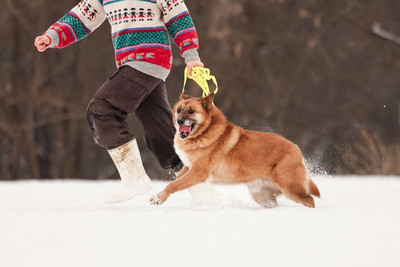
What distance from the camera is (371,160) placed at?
25.2 feet

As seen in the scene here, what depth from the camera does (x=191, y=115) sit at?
11.9 feet

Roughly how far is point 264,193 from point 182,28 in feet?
4.84

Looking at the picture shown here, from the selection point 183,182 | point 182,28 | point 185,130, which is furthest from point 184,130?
point 182,28

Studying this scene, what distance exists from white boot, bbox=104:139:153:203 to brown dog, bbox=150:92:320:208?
339 millimetres

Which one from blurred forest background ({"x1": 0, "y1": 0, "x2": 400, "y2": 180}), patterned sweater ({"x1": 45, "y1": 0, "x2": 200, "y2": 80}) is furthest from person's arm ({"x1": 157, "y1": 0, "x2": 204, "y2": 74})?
blurred forest background ({"x1": 0, "y1": 0, "x2": 400, "y2": 180})

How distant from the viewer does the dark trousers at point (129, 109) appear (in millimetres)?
3625

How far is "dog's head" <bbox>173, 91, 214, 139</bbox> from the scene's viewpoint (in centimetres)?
361

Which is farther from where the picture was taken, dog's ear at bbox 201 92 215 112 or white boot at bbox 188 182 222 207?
white boot at bbox 188 182 222 207

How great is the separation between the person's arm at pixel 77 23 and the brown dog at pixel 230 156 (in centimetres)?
108

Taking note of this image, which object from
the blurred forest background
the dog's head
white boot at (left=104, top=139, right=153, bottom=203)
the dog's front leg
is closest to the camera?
the dog's front leg

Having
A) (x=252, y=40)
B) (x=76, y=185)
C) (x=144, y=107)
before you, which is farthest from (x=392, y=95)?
(x=144, y=107)

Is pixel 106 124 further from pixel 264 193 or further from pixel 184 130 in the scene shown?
pixel 264 193

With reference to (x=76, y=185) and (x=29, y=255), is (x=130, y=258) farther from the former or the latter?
(x=76, y=185)

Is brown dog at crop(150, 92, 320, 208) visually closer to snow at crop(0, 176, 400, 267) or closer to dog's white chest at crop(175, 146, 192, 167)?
dog's white chest at crop(175, 146, 192, 167)
